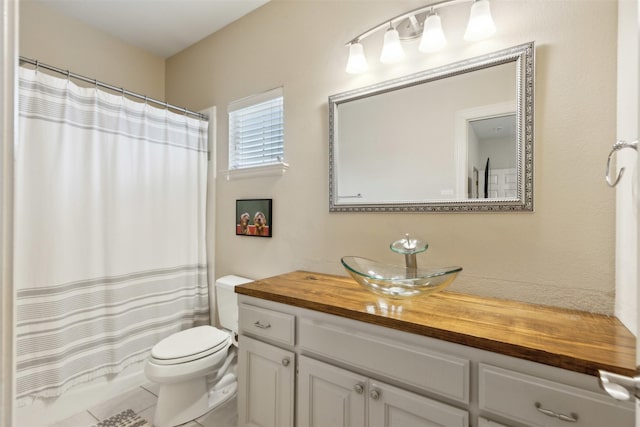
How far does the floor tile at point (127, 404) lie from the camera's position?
69.9 inches

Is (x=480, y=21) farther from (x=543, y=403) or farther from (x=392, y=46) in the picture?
(x=543, y=403)

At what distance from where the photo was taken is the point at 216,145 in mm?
2416

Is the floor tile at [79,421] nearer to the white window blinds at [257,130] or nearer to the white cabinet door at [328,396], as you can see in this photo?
the white cabinet door at [328,396]

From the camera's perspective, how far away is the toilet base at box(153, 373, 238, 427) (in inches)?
64.7

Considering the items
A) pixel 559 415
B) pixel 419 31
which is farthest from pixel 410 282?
pixel 419 31

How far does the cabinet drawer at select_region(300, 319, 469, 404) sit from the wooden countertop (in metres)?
0.07

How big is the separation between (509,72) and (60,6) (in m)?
2.91

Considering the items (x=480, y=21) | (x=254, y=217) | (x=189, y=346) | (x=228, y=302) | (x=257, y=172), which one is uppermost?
(x=480, y=21)

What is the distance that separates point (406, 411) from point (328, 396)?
32cm

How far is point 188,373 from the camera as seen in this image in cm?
161

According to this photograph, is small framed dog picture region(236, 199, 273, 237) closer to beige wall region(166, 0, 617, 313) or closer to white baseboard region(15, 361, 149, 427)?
beige wall region(166, 0, 617, 313)

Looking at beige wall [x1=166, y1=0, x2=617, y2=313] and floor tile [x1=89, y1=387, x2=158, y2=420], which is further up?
beige wall [x1=166, y1=0, x2=617, y2=313]

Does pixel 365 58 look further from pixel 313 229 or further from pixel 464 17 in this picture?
pixel 313 229

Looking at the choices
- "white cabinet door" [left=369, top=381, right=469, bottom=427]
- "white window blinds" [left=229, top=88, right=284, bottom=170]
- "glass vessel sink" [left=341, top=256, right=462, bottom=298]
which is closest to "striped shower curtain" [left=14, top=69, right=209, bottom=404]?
"white window blinds" [left=229, top=88, right=284, bottom=170]
